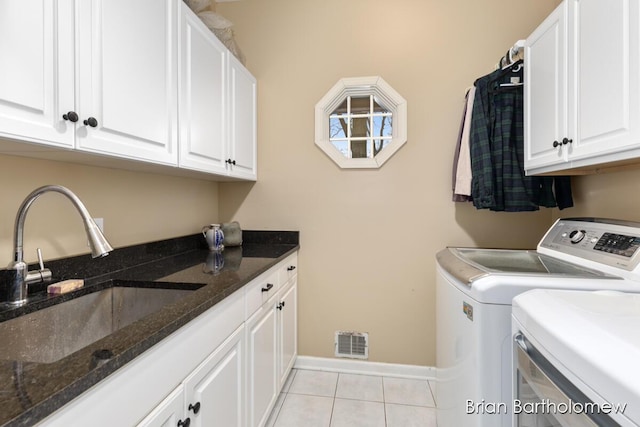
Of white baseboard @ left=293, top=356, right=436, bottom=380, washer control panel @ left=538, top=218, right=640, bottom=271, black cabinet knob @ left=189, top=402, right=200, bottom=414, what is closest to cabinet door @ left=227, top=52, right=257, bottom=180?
black cabinet knob @ left=189, top=402, right=200, bottom=414

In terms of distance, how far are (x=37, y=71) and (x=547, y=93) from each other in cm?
199

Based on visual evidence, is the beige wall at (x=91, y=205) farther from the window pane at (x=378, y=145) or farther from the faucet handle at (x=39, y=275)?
the window pane at (x=378, y=145)

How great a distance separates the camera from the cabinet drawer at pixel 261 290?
142 centimetres

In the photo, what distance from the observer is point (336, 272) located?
7.59 ft

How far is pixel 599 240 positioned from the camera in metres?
1.31

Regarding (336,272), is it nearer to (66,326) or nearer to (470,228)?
(470,228)

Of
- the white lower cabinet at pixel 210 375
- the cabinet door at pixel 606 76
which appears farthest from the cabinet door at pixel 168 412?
the cabinet door at pixel 606 76

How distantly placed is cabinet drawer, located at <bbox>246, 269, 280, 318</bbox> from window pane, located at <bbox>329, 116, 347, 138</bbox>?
1135mm

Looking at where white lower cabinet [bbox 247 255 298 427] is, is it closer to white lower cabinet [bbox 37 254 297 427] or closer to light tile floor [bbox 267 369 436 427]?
white lower cabinet [bbox 37 254 297 427]

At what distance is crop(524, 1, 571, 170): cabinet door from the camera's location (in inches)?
55.6

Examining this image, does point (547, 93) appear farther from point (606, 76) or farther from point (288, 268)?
point (288, 268)

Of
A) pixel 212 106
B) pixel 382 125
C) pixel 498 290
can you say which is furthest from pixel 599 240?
pixel 212 106

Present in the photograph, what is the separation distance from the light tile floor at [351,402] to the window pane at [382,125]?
5.76 feet

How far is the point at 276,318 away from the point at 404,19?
2.18m
